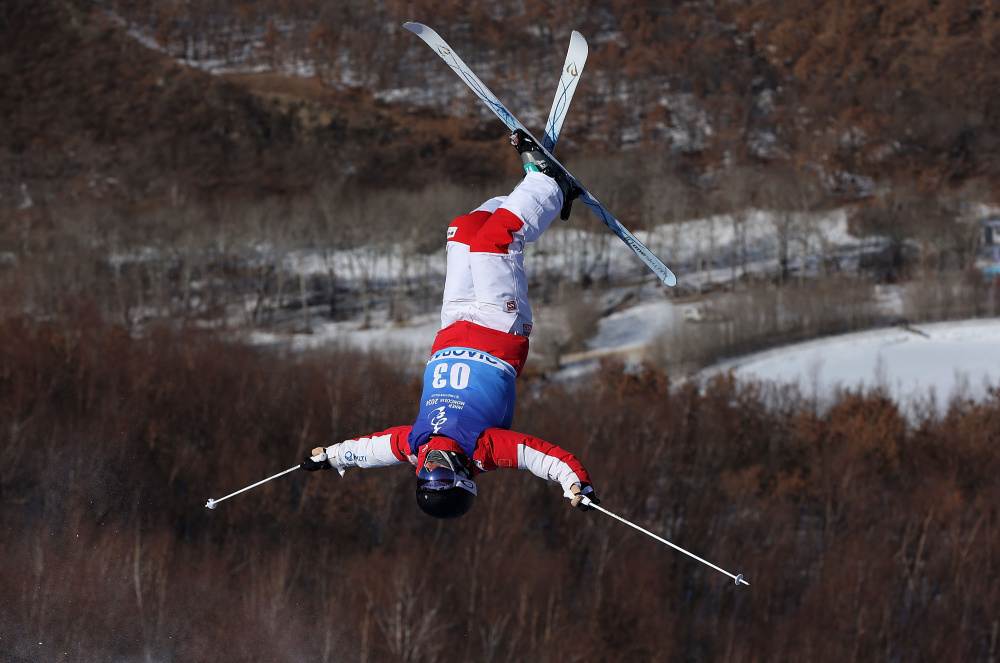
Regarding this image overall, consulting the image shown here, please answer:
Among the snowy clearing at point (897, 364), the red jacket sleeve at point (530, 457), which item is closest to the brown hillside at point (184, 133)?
the snowy clearing at point (897, 364)

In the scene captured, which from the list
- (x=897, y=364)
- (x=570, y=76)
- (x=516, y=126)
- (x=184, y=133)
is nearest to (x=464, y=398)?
(x=516, y=126)

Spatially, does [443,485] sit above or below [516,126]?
below

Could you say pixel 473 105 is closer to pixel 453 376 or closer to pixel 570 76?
pixel 570 76

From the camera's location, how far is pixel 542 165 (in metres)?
8.66

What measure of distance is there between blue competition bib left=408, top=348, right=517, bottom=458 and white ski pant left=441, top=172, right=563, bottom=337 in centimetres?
30

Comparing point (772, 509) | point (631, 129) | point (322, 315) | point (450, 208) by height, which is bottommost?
point (772, 509)

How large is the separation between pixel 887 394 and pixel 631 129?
1866 inches

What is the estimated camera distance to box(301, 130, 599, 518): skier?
7.68 metres

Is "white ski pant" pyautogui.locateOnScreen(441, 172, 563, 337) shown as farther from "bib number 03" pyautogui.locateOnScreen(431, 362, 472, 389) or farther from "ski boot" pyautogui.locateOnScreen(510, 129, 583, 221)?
"bib number 03" pyautogui.locateOnScreen(431, 362, 472, 389)

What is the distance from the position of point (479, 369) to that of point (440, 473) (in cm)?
91

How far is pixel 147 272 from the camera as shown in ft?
220

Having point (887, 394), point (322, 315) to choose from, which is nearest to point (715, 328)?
point (887, 394)

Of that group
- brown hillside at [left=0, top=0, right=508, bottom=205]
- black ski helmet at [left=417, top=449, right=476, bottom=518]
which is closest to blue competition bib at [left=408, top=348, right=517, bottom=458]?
black ski helmet at [left=417, top=449, right=476, bottom=518]

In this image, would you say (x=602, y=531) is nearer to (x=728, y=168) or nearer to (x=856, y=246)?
(x=856, y=246)
